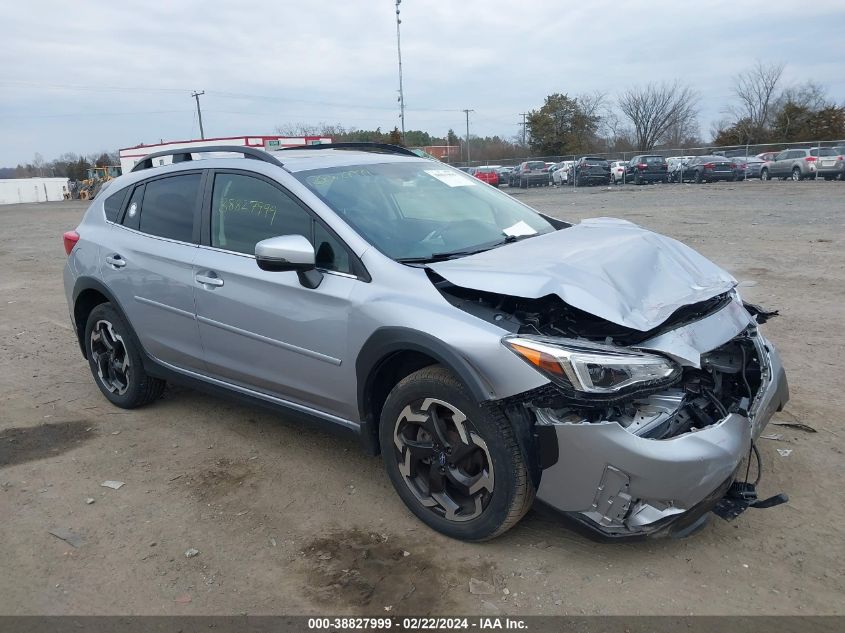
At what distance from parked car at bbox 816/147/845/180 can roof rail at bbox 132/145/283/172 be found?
31016mm

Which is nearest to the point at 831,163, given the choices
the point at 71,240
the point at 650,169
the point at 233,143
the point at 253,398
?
the point at 650,169

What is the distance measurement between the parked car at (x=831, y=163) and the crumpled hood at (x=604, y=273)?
30.2 meters

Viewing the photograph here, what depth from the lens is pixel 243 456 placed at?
169 inches

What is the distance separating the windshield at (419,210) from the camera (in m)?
3.62

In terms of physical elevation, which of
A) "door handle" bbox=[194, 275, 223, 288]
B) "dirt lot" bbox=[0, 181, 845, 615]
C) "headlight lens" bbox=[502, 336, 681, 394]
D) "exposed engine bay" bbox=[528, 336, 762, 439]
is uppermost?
"door handle" bbox=[194, 275, 223, 288]

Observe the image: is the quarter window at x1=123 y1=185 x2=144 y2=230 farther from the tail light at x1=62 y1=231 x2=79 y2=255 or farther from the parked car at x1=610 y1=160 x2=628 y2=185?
the parked car at x1=610 y1=160 x2=628 y2=185

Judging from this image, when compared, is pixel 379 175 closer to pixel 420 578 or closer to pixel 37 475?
pixel 420 578

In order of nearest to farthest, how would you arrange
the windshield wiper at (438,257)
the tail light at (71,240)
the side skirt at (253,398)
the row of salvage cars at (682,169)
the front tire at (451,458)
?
1. the front tire at (451,458)
2. the windshield wiper at (438,257)
3. the side skirt at (253,398)
4. the tail light at (71,240)
5. the row of salvage cars at (682,169)

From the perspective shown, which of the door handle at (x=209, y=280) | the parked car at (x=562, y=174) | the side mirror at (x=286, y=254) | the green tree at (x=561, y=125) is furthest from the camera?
the green tree at (x=561, y=125)

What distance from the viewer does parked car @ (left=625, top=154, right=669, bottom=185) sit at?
116 ft

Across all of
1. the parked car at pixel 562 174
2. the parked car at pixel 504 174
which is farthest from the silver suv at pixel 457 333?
the parked car at pixel 504 174

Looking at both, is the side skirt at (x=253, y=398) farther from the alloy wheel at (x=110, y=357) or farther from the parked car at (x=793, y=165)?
the parked car at (x=793, y=165)

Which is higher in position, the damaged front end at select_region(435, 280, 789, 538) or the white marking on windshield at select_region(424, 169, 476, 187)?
the white marking on windshield at select_region(424, 169, 476, 187)

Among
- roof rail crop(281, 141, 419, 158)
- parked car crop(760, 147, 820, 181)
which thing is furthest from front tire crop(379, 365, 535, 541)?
parked car crop(760, 147, 820, 181)
